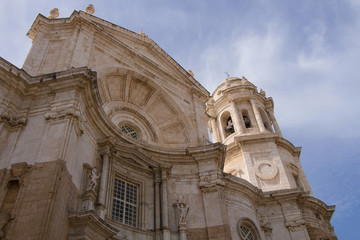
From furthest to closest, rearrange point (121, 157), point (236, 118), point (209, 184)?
point (236, 118), point (209, 184), point (121, 157)

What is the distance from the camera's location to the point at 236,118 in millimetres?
30328

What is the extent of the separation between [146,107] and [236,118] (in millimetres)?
11697

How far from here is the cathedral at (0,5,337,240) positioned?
1152 cm

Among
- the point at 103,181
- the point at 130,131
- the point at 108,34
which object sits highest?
the point at 108,34

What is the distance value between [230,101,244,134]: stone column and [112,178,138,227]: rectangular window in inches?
594

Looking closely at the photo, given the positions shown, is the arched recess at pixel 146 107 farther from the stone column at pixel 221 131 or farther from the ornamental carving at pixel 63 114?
the stone column at pixel 221 131

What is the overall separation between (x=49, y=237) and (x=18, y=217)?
1323 mm

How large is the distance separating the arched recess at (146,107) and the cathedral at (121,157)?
0.22 ft

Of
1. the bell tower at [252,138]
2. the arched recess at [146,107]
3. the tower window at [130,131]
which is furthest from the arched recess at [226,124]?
the tower window at [130,131]

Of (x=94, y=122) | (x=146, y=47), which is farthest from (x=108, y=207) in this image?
(x=146, y=47)

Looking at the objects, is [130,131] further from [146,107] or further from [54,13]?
[54,13]

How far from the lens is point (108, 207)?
14.3m

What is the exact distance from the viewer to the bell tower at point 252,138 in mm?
25517

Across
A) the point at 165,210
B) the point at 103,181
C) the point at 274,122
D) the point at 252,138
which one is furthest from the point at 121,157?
the point at 274,122
